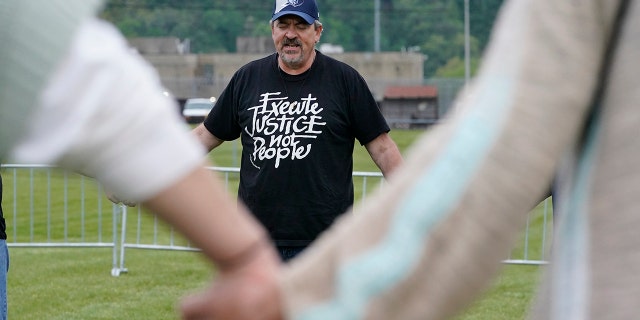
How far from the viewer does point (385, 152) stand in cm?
672

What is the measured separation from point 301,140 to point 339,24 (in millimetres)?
99467

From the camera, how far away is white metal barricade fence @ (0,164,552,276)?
38.4ft

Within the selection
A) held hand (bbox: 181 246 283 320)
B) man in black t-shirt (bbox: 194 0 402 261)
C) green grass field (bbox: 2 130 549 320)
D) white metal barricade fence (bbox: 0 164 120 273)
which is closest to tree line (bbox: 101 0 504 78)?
white metal barricade fence (bbox: 0 164 120 273)

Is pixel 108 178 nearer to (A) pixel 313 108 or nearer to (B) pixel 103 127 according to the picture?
(B) pixel 103 127

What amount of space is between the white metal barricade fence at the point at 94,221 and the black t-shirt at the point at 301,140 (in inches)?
99.3

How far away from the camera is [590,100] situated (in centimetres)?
147

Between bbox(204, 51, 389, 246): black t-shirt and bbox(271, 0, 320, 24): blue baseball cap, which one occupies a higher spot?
bbox(271, 0, 320, 24): blue baseball cap

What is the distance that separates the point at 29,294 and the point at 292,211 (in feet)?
15.5

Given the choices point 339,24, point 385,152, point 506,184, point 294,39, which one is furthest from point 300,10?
point 339,24

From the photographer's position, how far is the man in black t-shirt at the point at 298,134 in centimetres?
650

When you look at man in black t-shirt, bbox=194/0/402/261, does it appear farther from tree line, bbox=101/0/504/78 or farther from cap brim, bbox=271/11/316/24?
tree line, bbox=101/0/504/78

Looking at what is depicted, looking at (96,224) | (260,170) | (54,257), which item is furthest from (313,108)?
(96,224)

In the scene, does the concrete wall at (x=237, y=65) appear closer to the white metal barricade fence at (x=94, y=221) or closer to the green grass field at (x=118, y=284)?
the white metal barricade fence at (x=94, y=221)

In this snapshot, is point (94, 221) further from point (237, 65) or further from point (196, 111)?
point (237, 65)
